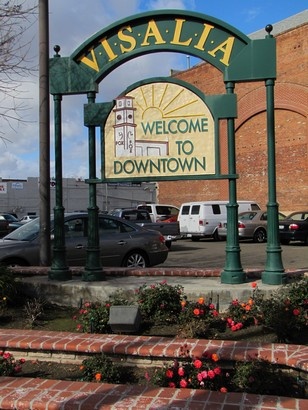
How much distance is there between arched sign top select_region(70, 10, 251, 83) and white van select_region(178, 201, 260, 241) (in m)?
17.2

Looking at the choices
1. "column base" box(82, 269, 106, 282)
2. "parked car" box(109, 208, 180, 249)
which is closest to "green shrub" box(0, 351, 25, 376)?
"column base" box(82, 269, 106, 282)

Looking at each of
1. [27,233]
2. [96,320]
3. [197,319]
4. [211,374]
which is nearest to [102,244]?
[27,233]

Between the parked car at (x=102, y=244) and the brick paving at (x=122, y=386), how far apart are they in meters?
4.87

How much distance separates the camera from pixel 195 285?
6.37m

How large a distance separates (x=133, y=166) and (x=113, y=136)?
56 centimetres

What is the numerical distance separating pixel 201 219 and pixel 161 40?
17413 millimetres

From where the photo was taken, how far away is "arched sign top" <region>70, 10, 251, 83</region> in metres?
6.79

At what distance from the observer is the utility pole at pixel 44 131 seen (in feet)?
29.3

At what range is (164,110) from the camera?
23.1ft

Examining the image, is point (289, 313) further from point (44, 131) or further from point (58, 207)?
point (44, 131)

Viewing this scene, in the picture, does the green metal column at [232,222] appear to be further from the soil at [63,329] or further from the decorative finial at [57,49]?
the decorative finial at [57,49]

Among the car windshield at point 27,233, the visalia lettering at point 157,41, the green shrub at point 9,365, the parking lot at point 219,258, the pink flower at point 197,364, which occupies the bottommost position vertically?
the parking lot at point 219,258

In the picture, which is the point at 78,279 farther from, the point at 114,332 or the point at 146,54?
the point at 146,54

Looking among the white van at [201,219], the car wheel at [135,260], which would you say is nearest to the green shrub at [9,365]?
the car wheel at [135,260]
